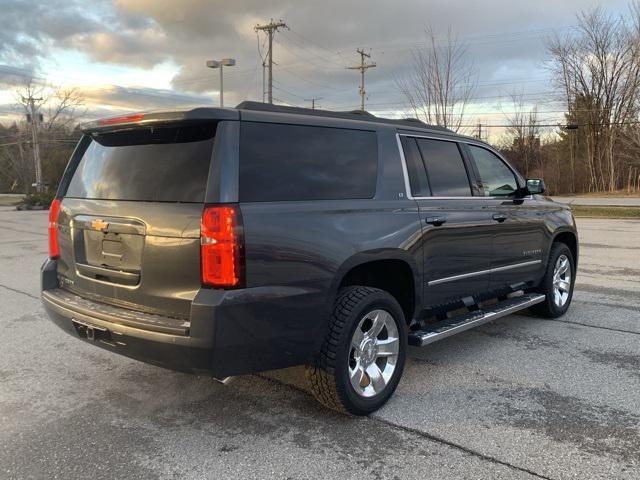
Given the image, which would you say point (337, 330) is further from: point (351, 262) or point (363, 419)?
point (363, 419)

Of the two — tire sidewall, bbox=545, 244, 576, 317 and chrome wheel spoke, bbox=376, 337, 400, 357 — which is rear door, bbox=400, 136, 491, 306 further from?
tire sidewall, bbox=545, 244, 576, 317

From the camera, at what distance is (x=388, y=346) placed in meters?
3.69

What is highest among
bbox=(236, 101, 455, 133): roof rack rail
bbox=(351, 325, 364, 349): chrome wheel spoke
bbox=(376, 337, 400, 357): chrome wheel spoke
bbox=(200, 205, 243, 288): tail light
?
bbox=(236, 101, 455, 133): roof rack rail

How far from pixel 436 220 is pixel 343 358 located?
1.38m

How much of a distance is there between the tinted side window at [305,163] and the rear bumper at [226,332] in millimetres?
568

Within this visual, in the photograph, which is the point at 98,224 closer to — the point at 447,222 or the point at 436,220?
the point at 436,220

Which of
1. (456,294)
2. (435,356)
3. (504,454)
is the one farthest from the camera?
(435,356)

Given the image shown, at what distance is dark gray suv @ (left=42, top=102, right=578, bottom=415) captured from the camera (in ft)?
9.48

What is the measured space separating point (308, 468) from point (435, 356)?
6.93ft

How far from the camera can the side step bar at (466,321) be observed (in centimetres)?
392

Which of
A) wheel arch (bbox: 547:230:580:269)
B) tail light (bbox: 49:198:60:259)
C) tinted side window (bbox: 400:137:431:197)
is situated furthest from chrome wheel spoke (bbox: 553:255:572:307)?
tail light (bbox: 49:198:60:259)

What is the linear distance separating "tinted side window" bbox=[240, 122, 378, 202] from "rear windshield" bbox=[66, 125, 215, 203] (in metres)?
0.25

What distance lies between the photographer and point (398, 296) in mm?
4027

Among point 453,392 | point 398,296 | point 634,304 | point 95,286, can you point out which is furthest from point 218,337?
point 634,304
